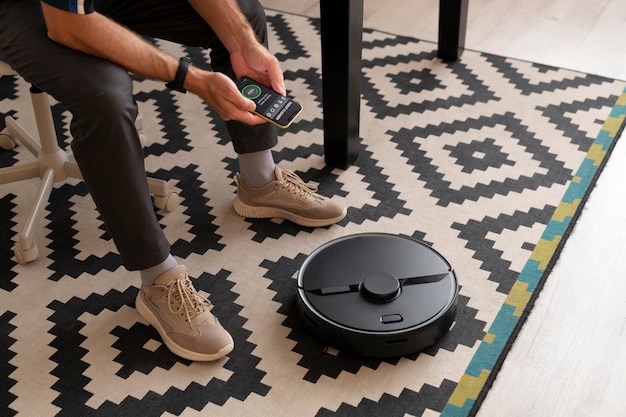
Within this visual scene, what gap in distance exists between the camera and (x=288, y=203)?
1.87m

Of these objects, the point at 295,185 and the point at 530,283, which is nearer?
the point at 530,283

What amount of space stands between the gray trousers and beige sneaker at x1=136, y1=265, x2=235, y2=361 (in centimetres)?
6

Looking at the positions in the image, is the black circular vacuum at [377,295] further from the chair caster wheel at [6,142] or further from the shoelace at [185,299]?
the chair caster wheel at [6,142]

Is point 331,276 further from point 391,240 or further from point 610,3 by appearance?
point 610,3

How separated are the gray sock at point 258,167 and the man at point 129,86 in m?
0.23

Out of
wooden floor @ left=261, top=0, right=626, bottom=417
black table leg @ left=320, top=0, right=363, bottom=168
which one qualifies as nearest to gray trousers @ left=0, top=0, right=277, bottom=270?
black table leg @ left=320, top=0, right=363, bottom=168

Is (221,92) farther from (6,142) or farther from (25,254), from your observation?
(6,142)

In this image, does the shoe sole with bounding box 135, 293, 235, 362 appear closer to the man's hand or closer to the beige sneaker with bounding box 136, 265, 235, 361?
the beige sneaker with bounding box 136, 265, 235, 361

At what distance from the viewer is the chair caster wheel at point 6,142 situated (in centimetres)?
213

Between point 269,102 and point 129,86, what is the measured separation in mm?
259

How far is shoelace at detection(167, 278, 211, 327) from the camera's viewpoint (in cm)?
156

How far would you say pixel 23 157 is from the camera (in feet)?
6.96

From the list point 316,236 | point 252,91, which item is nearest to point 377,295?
point 316,236

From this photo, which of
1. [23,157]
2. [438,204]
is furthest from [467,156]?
[23,157]
